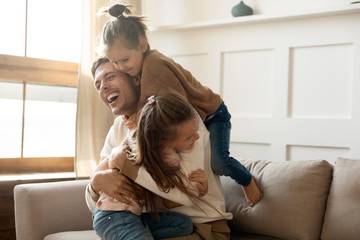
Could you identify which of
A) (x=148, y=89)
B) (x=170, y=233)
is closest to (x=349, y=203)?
(x=170, y=233)

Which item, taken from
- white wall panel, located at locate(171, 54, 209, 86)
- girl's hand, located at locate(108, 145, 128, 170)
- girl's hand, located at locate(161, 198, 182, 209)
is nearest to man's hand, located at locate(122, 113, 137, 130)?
girl's hand, located at locate(108, 145, 128, 170)

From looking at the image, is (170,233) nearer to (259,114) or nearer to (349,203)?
(349,203)

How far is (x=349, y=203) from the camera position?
5.94 feet

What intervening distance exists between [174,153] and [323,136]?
140 centimetres

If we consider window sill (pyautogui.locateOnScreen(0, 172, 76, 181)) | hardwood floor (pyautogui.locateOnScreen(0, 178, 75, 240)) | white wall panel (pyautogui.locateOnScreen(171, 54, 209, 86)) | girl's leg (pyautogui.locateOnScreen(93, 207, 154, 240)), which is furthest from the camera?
white wall panel (pyautogui.locateOnScreen(171, 54, 209, 86))

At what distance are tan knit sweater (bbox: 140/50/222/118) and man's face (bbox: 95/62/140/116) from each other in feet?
0.37

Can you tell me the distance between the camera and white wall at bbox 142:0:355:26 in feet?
9.53

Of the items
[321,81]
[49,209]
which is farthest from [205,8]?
[49,209]

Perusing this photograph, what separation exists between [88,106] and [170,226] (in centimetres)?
163

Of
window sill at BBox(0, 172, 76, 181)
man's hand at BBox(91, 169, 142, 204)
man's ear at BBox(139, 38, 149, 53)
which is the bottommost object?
window sill at BBox(0, 172, 76, 181)

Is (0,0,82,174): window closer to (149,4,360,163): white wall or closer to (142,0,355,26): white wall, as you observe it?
(142,0,355,26): white wall

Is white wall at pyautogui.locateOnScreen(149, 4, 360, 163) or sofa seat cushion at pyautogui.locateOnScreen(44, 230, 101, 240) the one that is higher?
white wall at pyautogui.locateOnScreen(149, 4, 360, 163)

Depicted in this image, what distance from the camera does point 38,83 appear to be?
10.8 ft

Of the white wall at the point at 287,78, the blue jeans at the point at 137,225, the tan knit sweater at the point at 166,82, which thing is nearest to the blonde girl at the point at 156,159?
the blue jeans at the point at 137,225
